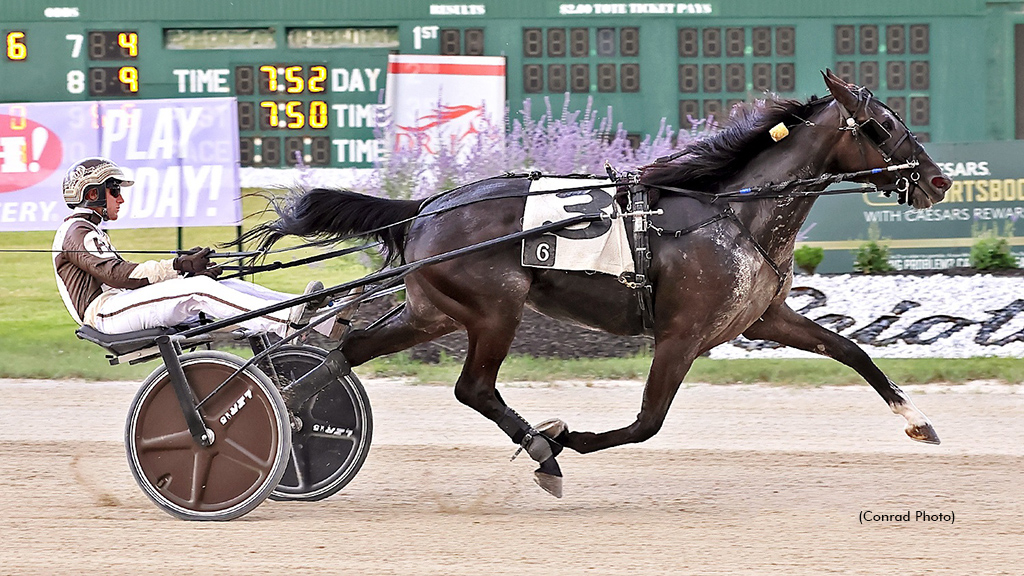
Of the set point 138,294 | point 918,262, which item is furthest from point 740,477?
point 918,262

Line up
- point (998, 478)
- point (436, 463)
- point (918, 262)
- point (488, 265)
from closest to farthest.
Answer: point (488, 265), point (998, 478), point (436, 463), point (918, 262)

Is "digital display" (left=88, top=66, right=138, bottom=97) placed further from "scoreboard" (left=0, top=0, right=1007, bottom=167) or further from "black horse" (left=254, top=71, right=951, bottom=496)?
"black horse" (left=254, top=71, right=951, bottom=496)

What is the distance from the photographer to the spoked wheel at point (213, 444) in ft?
16.7

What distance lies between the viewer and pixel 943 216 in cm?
1121

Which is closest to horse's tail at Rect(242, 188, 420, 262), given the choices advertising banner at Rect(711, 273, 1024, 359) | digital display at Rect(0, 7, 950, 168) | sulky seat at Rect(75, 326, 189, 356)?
sulky seat at Rect(75, 326, 189, 356)

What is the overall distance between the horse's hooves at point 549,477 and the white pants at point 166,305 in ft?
4.17

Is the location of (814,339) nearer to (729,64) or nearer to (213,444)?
(213,444)

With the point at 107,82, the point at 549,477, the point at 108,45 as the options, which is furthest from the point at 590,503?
the point at 108,45

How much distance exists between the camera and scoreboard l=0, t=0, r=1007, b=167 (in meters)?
12.7

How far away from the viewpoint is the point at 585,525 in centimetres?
502

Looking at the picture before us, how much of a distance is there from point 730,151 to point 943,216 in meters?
6.37

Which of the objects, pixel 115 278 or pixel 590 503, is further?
pixel 590 503

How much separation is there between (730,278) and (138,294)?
2291mm

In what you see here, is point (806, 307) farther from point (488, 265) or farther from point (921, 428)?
point (488, 265)
